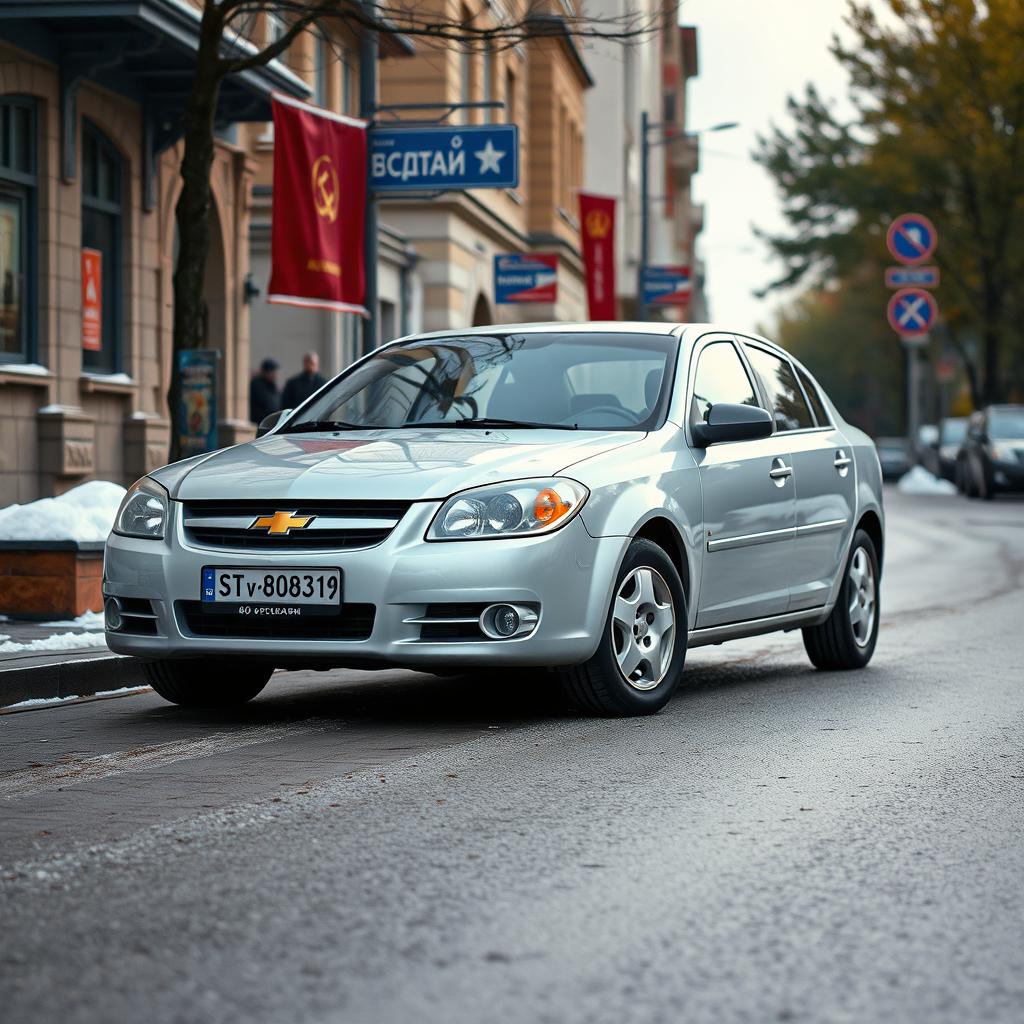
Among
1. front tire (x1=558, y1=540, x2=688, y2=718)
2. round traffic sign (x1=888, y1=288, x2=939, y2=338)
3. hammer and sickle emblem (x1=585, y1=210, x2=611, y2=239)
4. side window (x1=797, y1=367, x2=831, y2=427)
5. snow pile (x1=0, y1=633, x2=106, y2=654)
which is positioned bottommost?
snow pile (x1=0, y1=633, x2=106, y2=654)

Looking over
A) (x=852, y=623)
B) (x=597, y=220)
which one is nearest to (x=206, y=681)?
(x=852, y=623)

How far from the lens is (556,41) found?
39031 millimetres

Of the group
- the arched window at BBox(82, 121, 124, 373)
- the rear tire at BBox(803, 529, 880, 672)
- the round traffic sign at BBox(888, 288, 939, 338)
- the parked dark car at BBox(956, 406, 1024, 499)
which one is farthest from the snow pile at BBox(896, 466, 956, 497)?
the rear tire at BBox(803, 529, 880, 672)

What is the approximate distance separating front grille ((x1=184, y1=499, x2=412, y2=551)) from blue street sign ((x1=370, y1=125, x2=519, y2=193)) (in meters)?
9.82

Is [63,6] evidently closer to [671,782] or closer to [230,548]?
[230,548]

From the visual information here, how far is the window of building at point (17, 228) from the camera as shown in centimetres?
1691

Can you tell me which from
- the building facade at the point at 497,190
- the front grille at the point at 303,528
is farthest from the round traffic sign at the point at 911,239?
the front grille at the point at 303,528

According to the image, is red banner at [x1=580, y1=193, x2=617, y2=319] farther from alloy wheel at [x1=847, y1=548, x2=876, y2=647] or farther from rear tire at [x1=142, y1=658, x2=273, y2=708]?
rear tire at [x1=142, y1=658, x2=273, y2=708]

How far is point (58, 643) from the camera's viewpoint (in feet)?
33.0

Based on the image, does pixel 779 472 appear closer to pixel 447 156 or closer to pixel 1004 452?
pixel 447 156

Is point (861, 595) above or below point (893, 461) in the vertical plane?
below

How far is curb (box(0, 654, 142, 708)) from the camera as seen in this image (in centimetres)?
881

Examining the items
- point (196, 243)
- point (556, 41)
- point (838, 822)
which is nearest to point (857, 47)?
point (556, 41)

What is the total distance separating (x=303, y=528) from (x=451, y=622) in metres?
0.62
